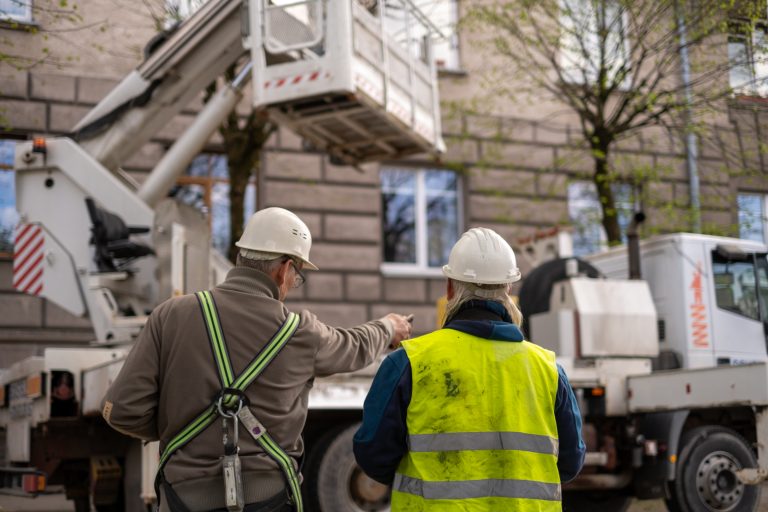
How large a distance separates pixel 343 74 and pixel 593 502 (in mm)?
4385

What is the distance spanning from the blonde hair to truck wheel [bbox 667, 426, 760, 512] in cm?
559

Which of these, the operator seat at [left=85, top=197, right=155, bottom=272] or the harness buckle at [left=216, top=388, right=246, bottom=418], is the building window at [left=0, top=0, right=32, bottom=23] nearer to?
the operator seat at [left=85, top=197, right=155, bottom=272]

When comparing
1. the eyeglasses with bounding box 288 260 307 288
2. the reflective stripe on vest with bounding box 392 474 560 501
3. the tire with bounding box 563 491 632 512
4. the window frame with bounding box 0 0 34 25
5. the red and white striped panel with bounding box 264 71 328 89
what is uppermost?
the window frame with bounding box 0 0 34 25

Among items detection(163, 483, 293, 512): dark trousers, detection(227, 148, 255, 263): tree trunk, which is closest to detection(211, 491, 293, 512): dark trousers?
detection(163, 483, 293, 512): dark trousers

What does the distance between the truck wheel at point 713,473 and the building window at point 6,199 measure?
9.78 meters

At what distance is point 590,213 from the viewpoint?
15.7 meters

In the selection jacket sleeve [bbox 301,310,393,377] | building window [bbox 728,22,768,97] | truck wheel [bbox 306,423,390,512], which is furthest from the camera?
building window [bbox 728,22,768,97]

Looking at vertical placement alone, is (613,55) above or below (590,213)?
above

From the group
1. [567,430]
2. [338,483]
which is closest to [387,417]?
[567,430]

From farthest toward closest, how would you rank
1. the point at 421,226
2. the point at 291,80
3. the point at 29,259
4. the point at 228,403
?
1. the point at 421,226
2. the point at 291,80
3. the point at 29,259
4. the point at 228,403

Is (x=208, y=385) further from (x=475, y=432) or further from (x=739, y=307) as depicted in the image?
(x=739, y=307)

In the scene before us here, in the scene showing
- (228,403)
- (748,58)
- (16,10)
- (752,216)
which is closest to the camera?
(228,403)

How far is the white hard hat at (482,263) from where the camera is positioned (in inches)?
131

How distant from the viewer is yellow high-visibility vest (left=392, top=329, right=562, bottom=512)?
10.1 feet
